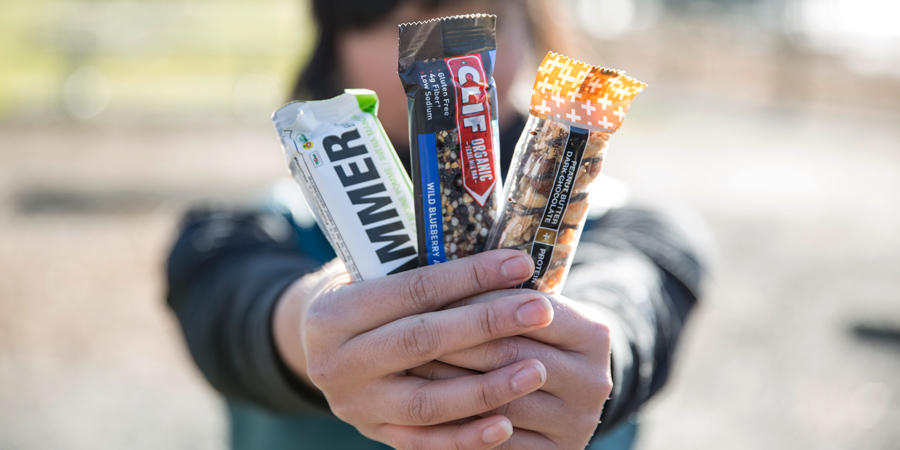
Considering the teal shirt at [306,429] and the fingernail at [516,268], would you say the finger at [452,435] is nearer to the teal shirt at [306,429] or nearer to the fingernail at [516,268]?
the fingernail at [516,268]

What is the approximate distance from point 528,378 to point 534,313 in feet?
0.19

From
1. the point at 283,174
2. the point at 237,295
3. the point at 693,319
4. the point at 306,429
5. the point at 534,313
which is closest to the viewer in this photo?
the point at 534,313

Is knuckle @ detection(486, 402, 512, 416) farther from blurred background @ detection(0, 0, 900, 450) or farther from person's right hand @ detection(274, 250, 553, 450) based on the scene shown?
blurred background @ detection(0, 0, 900, 450)

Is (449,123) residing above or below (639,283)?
above

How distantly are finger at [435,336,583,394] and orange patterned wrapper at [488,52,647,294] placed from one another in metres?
0.06

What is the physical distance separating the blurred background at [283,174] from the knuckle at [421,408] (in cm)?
102

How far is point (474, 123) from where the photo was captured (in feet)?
1.97

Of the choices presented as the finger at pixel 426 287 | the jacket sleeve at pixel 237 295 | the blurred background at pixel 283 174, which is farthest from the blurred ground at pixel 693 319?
the finger at pixel 426 287

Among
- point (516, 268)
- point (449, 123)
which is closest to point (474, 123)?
point (449, 123)

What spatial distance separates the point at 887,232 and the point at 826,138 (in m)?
3.02

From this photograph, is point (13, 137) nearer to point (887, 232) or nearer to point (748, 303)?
point (748, 303)

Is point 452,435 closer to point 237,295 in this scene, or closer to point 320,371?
point 320,371

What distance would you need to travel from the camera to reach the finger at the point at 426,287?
1.94 feet

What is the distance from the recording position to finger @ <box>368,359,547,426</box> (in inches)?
23.4
